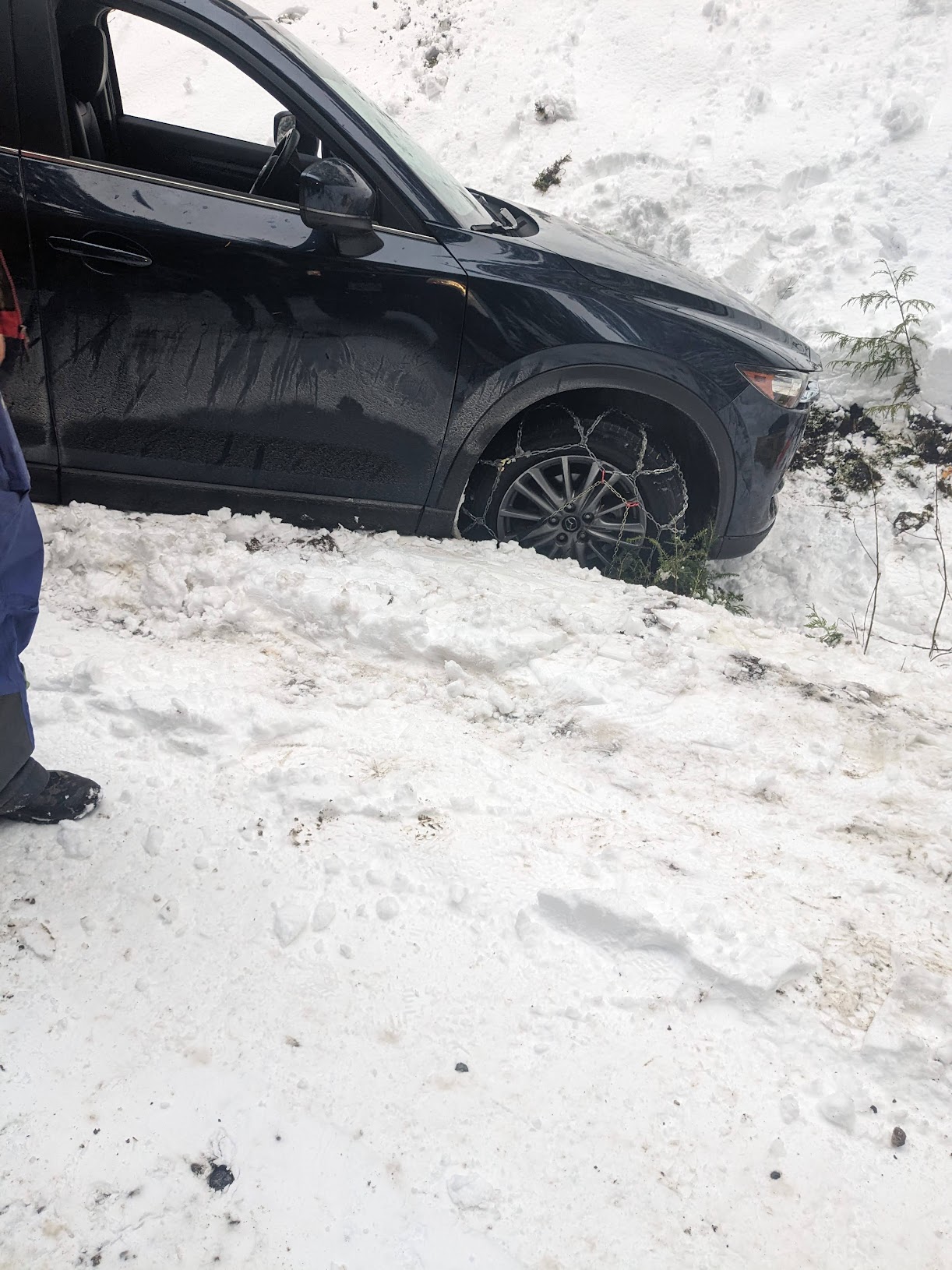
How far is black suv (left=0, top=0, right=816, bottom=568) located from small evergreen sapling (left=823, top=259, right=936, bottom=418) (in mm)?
1460

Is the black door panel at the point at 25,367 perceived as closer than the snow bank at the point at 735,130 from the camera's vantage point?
Yes

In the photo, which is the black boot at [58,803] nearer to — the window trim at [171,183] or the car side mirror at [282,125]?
the window trim at [171,183]

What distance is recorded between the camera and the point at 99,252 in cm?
272

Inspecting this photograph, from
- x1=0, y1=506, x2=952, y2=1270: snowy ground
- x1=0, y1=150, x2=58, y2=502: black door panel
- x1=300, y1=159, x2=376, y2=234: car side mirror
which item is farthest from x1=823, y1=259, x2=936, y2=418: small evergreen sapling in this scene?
x1=0, y1=150, x2=58, y2=502: black door panel

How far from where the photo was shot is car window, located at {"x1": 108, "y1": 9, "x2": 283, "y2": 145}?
427 centimetres

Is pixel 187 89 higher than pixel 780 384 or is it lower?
higher

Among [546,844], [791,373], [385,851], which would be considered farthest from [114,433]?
[791,373]

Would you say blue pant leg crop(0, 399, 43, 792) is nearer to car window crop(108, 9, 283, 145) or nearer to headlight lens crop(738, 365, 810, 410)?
headlight lens crop(738, 365, 810, 410)

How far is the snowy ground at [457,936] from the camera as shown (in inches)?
60.2

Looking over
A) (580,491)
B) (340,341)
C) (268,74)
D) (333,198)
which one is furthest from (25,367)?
(580,491)

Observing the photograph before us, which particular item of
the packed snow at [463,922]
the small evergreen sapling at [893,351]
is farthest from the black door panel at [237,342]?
the small evergreen sapling at [893,351]

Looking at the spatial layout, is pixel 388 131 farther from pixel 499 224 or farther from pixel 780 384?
pixel 780 384

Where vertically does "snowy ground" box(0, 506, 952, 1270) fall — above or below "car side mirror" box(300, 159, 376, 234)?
below

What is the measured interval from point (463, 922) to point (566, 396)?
2086 mm
